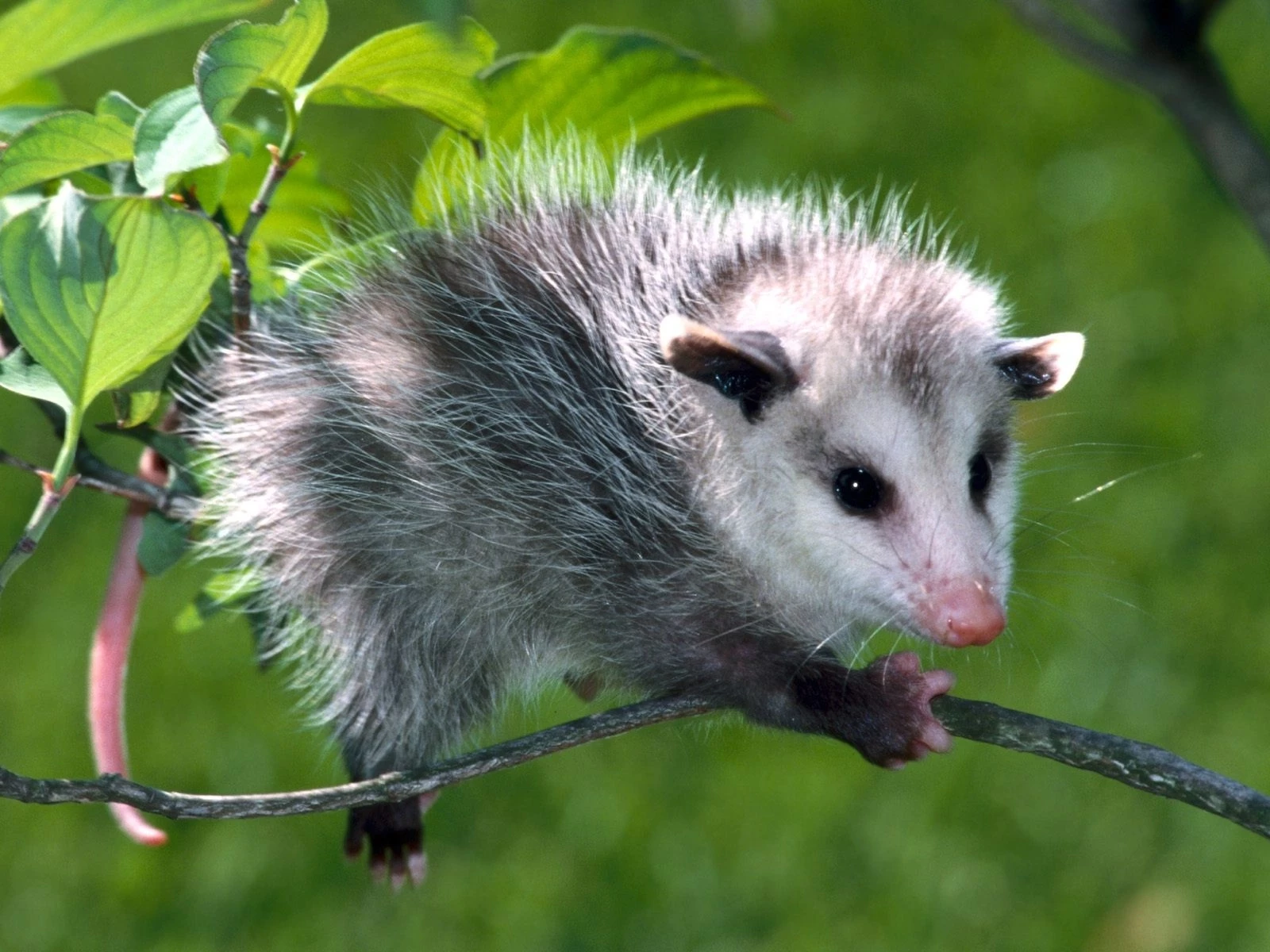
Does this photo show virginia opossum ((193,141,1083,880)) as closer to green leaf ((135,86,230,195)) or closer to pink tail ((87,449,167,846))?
pink tail ((87,449,167,846))

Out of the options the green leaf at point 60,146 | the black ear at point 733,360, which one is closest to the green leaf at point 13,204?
the green leaf at point 60,146

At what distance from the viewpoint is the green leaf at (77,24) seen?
48.1 inches

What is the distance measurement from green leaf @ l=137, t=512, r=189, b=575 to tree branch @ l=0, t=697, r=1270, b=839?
0.32 meters

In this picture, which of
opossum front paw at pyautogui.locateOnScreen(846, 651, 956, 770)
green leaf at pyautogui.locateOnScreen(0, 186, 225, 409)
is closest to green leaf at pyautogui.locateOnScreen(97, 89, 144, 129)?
green leaf at pyautogui.locateOnScreen(0, 186, 225, 409)

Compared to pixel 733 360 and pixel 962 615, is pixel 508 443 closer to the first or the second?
pixel 733 360

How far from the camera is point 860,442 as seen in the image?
1489mm

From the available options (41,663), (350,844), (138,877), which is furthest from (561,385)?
(41,663)

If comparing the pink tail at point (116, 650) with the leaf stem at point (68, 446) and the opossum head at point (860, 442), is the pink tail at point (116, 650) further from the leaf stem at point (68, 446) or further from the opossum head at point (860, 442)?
the opossum head at point (860, 442)

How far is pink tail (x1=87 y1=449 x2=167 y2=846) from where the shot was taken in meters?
1.72

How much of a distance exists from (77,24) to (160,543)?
Result: 0.51 metres

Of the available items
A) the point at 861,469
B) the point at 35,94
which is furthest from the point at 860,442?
the point at 35,94

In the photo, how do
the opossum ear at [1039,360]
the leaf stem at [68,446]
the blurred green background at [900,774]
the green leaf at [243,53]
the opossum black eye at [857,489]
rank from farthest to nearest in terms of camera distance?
the blurred green background at [900,774] → the opossum ear at [1039,360] → the opossum black eye at [857,489] → the leaf stem at [68,446] → the green leaf at [243,53]

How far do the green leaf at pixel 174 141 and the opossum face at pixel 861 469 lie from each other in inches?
17.7

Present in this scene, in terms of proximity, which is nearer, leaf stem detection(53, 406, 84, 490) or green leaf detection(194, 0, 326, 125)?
green leaf detection(194, 0, 326, 125)
